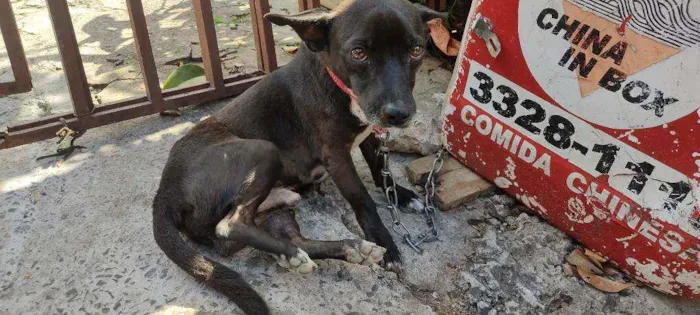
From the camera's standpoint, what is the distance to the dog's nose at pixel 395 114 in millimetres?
2586

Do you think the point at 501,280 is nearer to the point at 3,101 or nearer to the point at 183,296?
the point at 183,296

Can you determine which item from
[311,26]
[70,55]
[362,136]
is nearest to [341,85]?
[311,26]

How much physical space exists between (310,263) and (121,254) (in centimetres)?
97

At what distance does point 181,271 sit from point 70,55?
1750 mm

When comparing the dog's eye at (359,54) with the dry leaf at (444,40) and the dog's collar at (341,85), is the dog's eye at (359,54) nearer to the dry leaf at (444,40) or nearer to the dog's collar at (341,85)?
the dog's collar at (341,85)

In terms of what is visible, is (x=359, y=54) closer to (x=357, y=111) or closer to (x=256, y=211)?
(x=357, y=111)

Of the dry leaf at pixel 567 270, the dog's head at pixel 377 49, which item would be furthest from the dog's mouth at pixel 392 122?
the dry leaf at pixel 567 270

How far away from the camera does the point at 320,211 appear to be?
3279 mm

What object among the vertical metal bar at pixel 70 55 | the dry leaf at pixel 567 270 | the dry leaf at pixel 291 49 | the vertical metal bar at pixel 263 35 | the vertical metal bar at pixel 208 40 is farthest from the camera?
the dry leaf at pixel 291 49

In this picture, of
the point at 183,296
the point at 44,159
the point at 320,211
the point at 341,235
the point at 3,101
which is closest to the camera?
the point at 183,296

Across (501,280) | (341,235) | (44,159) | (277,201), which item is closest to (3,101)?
(44,159)

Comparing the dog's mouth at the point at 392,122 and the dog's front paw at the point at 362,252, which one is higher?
the dog's mouth at the point at 392,122

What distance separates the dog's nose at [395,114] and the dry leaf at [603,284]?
1253mm

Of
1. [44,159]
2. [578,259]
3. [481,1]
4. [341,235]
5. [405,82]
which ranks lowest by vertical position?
[578,259]
